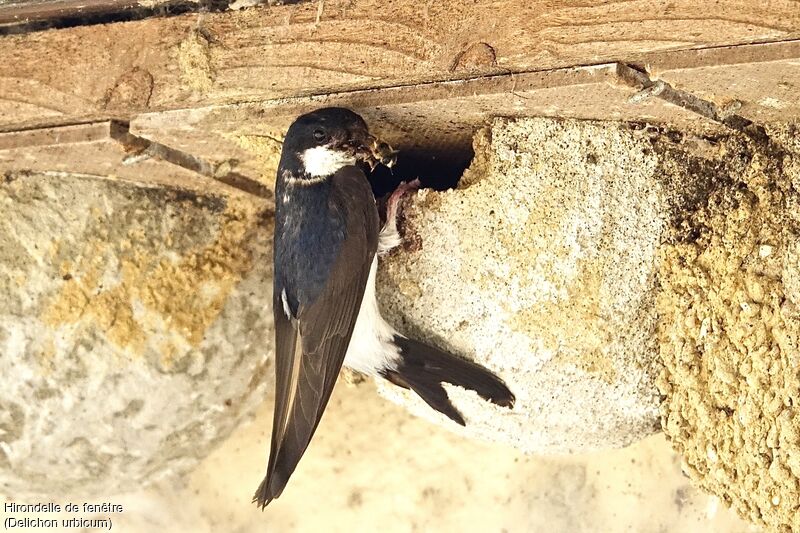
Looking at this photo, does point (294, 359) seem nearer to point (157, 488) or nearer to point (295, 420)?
point (295, 420)

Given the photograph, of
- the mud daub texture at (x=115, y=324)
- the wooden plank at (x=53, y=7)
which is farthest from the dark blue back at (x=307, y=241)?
the wooden plank at (x=53, y=7)

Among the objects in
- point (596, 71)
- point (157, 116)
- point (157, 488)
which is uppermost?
point (596, 71)

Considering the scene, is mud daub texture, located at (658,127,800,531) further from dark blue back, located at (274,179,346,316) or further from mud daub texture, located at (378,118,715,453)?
dark blue back, located at (274,179,346,316)

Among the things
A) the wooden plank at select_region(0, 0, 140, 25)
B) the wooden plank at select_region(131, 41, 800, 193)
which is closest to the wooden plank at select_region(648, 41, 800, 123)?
the wooden plank at select_region(131, 41, 800, 193)

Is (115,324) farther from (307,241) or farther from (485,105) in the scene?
(485,105)

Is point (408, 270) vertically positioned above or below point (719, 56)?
below

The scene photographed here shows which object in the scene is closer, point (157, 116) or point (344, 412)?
point (157, 116)

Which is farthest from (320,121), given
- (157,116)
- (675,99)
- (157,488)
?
(157,488)
